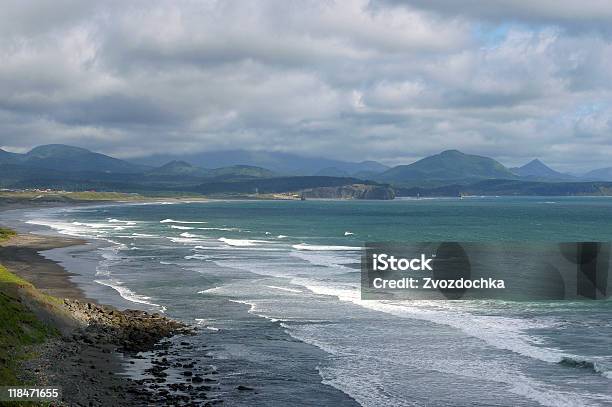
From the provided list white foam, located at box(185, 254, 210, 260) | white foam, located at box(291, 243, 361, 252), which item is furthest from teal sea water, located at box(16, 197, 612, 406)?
white foam, located at box(291, 243, 361, 252)

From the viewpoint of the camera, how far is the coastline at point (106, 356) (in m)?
27.6

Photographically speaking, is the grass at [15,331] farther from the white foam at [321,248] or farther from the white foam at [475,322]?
the white foam at [321,248]

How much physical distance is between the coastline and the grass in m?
0.40

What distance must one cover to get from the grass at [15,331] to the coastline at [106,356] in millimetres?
401

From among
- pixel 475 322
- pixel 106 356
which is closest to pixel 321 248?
pixel 475 322

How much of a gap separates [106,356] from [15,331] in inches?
181

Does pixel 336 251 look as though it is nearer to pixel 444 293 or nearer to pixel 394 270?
pixel 394 270

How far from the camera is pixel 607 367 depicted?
1309 inches

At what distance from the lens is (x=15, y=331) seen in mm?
32969

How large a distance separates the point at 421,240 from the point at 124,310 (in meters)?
72.1

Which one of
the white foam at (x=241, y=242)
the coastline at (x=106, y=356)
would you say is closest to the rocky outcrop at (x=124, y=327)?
the coastline at (x=106, y=356)

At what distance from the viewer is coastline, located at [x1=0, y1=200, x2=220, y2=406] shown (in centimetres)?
2758

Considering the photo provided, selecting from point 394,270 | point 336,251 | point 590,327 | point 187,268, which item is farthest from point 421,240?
point 590,327

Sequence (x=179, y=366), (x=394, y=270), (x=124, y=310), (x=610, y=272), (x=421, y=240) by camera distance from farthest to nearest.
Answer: (x=421, y=240) < (x=394, y=270) < (x=610, y=272) < (x=124, y=310) < (x=179, y=366)
